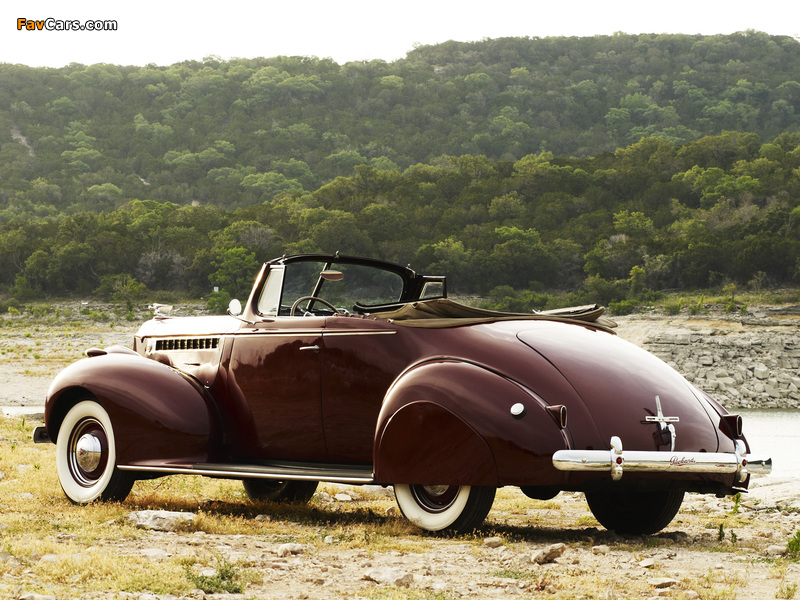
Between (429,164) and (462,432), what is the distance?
117m

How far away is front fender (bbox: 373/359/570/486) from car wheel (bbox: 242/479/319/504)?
233cm

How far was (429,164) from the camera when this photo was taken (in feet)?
396

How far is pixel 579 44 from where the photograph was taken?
565 ft

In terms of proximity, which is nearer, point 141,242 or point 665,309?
point 665,309

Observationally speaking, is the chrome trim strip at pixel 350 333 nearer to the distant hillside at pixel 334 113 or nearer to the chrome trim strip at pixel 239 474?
the chrome trim strip at pixel 239 474

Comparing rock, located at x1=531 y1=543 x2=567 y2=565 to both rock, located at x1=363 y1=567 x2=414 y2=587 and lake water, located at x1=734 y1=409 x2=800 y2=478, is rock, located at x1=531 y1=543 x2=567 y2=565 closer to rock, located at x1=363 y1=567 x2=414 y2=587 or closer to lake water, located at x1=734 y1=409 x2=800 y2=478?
rock, located at x1=363 y1=567 x2=414 y2=587

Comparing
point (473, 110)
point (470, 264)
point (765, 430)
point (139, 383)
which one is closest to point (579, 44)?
point (473, 110)

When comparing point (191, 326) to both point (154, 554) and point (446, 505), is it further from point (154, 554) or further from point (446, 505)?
point (154, 554)

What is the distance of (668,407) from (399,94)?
147 m

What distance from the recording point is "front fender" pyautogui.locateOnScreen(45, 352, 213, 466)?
7.06 metres

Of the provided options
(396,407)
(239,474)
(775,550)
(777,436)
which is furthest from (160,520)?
(777,436)

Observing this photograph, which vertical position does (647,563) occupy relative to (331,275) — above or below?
below

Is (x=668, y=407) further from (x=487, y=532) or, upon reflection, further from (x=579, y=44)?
(x=579, y=44)

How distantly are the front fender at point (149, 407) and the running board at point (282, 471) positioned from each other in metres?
0.09
